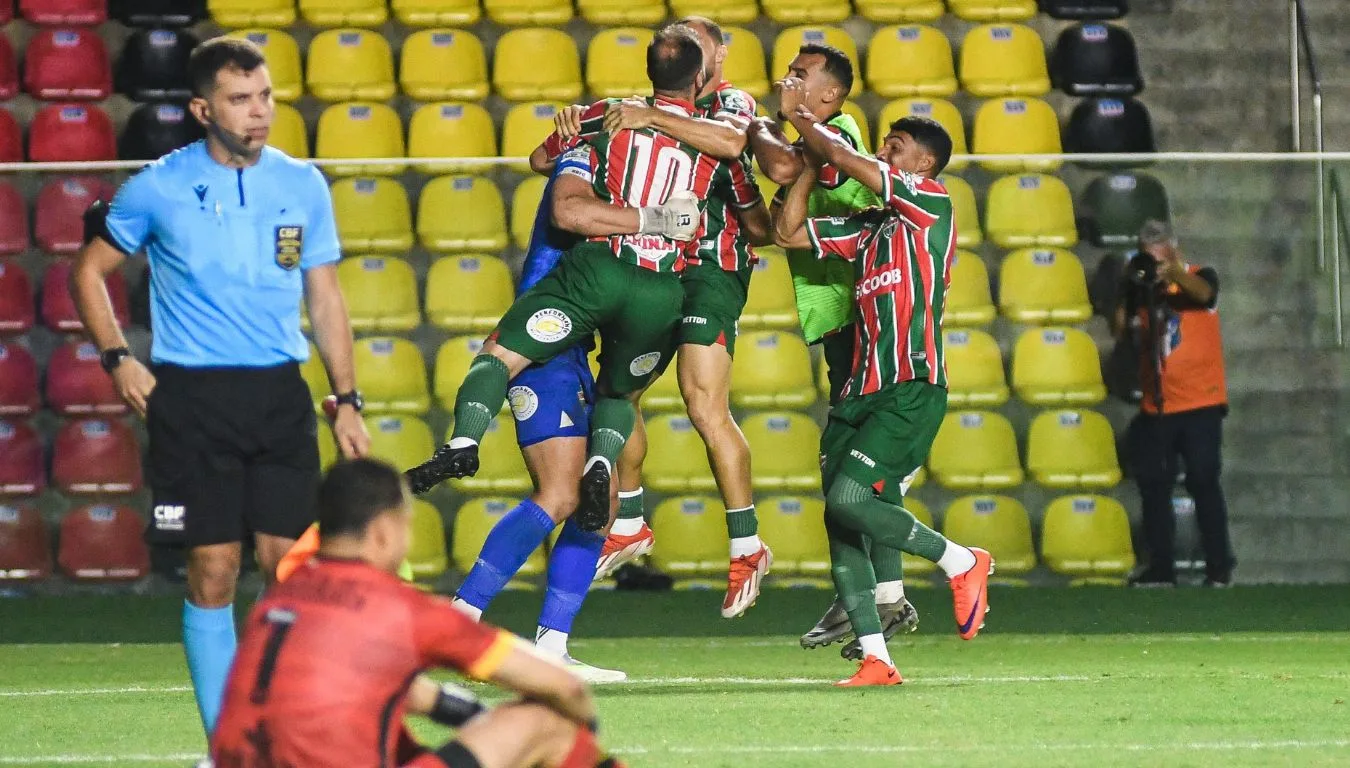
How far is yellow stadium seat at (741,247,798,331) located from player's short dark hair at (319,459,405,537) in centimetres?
690

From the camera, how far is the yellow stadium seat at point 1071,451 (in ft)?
33.7

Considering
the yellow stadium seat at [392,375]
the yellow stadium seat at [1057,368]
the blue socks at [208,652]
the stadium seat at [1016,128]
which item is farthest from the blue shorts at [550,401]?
the stadium seat at [1016,128]

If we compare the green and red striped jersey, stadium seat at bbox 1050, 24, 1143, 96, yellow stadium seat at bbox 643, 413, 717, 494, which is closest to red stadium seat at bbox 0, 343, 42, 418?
yellow stadium seat at bbox 643, 413, 717, 494

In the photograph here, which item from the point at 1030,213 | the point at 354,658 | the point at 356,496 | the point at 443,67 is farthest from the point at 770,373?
the point at 354,658

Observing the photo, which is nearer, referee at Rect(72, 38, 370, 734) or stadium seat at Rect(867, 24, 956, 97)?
referee at Rect(72, 38, 370, 734)

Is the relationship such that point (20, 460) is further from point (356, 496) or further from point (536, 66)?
point (356, 496)

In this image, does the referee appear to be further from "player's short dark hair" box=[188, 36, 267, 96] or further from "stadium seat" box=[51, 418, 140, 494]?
"stadium seat" box=[51, 418, 140, 494]

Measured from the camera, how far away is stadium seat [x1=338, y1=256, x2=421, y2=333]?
401 inches

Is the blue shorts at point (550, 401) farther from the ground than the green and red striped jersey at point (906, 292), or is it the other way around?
the green and red striped jersey at point (906, 292)

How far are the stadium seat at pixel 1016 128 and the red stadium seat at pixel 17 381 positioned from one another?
17.9 ft

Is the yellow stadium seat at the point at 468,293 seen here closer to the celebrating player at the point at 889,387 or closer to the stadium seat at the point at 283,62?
the stadium seat at the point at 283,62

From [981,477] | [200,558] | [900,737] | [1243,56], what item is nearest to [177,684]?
[200,558]

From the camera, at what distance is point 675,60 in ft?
22.9

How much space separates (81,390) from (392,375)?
160 centimetres
